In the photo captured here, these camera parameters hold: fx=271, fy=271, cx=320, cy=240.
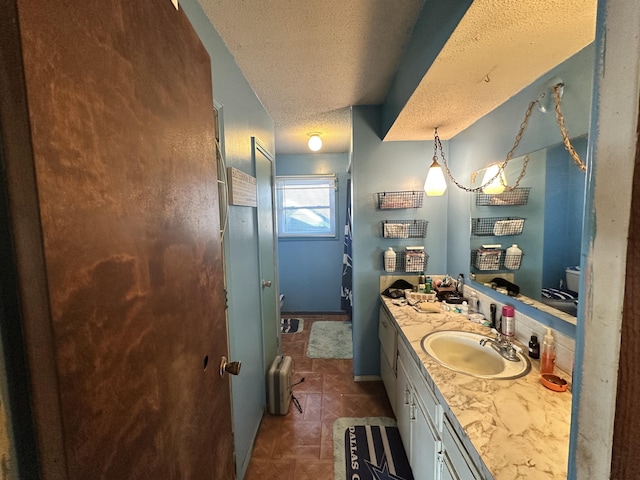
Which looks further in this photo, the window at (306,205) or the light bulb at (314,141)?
the window at (306,205)

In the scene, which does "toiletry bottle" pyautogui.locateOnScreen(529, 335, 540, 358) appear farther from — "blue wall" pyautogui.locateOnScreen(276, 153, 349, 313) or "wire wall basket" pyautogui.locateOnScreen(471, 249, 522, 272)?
→ "blue wall" pyautogui.locateOnScreen(276, 153, 349, 313)

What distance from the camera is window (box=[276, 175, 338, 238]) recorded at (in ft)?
13.1

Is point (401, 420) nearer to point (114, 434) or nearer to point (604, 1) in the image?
point (114, 434)

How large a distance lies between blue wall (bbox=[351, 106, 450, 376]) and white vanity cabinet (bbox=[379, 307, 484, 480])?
1.14ft

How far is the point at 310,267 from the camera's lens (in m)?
4.12

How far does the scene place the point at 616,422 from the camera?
348mm

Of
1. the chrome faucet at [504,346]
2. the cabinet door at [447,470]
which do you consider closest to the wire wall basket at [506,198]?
the chrome faucet at [504,346]

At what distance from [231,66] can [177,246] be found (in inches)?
51.4

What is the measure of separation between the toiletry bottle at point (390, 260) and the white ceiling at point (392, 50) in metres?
0.96

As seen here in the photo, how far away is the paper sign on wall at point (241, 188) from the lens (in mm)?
1387

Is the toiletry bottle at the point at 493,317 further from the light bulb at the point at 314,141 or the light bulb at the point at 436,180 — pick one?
the light bulb at the point at 314,141

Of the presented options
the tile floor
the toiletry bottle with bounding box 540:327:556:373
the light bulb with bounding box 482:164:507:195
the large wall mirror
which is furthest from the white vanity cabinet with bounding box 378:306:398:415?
the light bulb with bounding box 482:164:507:195

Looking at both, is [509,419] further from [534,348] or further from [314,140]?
[314,140]

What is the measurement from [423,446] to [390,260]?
1.31 m
